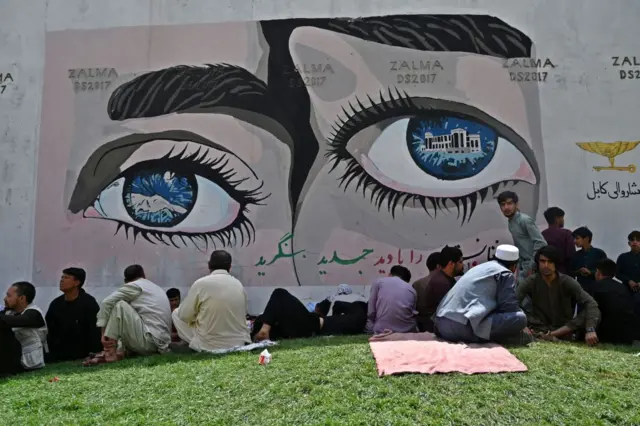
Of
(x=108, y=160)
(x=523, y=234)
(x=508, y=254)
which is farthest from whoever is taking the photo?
(x=108, y=160)

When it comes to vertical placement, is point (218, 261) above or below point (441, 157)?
below

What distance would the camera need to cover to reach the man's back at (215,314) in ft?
18.2

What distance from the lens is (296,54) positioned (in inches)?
305

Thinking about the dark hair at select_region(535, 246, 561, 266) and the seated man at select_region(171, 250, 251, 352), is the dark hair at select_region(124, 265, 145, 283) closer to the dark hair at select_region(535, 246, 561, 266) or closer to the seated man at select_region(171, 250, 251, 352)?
the seated man at select_region(171, 250, 251, 352)

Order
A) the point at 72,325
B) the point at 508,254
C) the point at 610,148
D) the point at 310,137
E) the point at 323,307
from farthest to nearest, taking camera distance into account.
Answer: the point at 310,137, the point at 610,148, the point at 323,307, the point at 72,325, the point at 508,254

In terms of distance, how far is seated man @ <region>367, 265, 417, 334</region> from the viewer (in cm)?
580

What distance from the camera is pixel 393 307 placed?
5.81m

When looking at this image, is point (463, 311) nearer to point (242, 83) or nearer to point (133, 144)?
point (242, 83)

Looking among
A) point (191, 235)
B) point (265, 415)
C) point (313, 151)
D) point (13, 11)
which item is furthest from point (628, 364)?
point (13, 11)

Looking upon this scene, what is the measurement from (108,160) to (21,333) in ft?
9.40

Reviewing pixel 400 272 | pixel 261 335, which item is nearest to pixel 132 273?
pixel 261 335

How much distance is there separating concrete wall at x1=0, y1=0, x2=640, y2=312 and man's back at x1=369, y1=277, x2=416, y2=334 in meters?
1.26

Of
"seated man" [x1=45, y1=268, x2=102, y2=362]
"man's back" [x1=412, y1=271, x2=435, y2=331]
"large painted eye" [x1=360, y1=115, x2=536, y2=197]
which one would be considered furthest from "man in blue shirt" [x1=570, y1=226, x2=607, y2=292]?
"seated man" [x1=45, y1=268, x2=102, y2=362]

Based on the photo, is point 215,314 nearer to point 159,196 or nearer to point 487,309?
point 487,309
